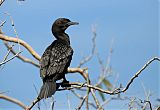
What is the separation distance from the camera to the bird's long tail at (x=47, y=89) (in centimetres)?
478

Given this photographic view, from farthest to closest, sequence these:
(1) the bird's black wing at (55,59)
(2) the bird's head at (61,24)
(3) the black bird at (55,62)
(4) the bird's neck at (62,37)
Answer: (2) the bird's head at (61,24)
(4) the bird's neck at (62,37)
(1) the bird's black wing at (55,59)
(3) the black bird at (55,62)

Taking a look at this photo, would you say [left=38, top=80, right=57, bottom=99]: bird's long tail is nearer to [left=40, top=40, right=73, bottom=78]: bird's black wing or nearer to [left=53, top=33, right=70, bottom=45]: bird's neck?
[left=40, top=40, right=73, bottom=78]: bird's black wing

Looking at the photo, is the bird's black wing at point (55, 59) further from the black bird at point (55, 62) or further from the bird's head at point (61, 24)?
the bird's head at point (61, 24)

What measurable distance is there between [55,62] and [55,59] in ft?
0.24

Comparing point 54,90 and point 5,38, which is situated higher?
point 5,38

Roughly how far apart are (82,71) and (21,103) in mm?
1220

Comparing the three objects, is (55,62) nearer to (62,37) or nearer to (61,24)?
(62,37)

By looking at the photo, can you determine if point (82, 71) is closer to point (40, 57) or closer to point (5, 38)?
point (40, 57)

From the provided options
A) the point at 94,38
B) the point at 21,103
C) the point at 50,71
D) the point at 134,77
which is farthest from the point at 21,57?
the point at 134,77

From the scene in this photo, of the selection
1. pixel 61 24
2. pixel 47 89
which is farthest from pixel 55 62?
pixel 61 24

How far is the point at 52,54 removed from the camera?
5457 mm

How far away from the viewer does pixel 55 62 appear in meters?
5.29

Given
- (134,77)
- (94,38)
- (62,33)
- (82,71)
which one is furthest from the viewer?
(94,38)

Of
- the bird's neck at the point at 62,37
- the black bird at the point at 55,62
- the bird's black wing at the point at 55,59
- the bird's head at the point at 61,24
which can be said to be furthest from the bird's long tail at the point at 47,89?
the bird's head at the point at 61,24
